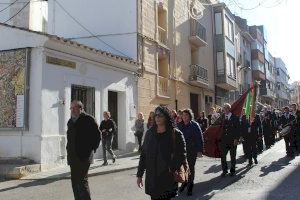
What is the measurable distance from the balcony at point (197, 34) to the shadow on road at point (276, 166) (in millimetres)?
12711

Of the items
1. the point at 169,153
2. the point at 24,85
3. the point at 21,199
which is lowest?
the point at 21,199

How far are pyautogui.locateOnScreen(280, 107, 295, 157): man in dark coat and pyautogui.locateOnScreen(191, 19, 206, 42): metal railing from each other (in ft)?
36.4

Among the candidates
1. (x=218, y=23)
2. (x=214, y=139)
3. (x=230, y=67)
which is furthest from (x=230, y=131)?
(x=230, y=67)

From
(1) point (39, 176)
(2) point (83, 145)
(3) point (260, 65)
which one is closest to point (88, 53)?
(1) point (39, 176)

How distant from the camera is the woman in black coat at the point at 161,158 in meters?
4.88

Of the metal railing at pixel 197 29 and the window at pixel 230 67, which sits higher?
the metal railing at pixel 197 29

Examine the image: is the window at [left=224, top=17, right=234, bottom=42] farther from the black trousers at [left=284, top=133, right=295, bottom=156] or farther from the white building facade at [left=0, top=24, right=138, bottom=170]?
the white building facade at [left=0, top=24, right=138, bottom=170]

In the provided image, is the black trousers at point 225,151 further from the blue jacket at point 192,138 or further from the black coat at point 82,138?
the black coat at point 82,138

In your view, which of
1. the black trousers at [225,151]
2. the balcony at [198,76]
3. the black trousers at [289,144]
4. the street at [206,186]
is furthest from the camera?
the balcony at [198,76]

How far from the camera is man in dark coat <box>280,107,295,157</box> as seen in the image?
14500mm

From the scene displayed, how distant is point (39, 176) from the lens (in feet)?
37.4

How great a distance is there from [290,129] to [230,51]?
1933 cm

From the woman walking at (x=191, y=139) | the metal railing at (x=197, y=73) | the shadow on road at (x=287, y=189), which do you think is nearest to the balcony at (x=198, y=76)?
the metal railing at (x=197, y=73)

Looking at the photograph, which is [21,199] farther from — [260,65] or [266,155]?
[260,65]
